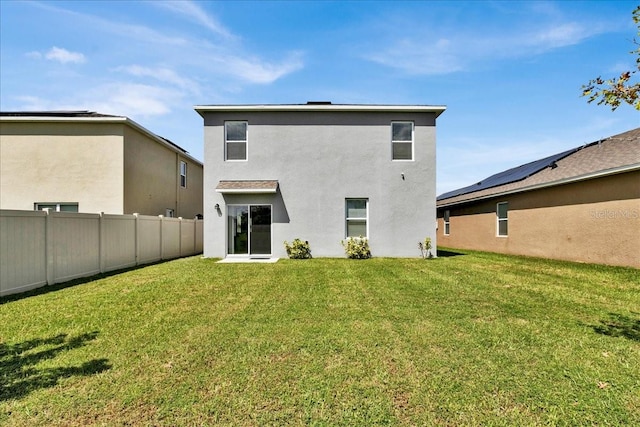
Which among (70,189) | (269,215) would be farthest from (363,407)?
(70,189)

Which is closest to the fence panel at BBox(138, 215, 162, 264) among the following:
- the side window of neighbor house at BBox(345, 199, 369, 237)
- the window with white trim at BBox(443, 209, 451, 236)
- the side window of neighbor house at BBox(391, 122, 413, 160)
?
the side window of neighbor house at BBox(345, 199, 369, 237)

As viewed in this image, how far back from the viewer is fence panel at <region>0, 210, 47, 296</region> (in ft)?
22.4

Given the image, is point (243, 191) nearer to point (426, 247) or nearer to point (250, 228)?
point (250, 228)

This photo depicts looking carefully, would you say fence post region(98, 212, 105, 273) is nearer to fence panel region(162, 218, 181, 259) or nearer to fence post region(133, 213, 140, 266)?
fence post region(133, 213, 140, 266)

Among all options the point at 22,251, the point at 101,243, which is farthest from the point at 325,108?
the point at 22,251

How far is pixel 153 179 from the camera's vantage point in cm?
1641

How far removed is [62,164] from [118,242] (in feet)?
21.1

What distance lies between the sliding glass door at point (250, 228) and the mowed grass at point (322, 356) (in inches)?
225

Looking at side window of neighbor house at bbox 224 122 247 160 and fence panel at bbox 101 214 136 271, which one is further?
side window of neighbor house at bbox 224 122 247 160

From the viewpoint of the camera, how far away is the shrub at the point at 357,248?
42.0 feet

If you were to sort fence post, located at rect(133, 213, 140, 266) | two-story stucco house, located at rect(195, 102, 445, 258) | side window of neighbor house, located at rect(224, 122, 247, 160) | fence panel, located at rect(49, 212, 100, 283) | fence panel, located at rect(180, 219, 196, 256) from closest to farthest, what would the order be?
1. fence panel, located at rect(49, 212, 100, 283)
2. fence post, located at rect(133, 213, 140, 266)
3. two-story stucco house, located at rect(195, 102, 445, 258)
4. side window of neighbor house, located at rect(224, 122, 247, 160)
5. fence panel, located at rect(180, 219, 196, 256)

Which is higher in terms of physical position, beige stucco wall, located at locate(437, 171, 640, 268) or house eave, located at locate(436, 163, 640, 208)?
house eave, located at locate(436, 163, 640, 208)

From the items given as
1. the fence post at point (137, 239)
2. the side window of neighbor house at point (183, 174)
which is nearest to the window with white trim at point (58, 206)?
the fence post at point (137, 239)

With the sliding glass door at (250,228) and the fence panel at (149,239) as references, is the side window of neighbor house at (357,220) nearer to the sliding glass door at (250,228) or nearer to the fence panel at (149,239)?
the sliding glass door at (250,228)
